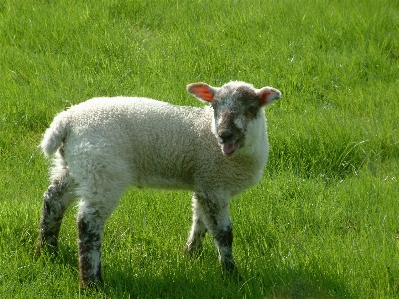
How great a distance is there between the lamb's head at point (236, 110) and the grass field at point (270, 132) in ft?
3.44

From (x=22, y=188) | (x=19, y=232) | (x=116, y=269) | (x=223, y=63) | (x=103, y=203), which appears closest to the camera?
(x=103, y=203)

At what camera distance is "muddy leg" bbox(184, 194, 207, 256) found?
5988mm

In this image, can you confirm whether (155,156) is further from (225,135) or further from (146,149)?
(225,135)

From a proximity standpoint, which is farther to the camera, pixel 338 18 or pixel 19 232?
pixel 338 18

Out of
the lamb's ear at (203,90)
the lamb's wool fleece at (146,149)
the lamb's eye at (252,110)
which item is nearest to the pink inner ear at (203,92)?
the lamb's ear at (203,90)

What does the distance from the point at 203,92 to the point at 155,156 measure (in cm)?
70

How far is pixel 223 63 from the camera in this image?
921cm

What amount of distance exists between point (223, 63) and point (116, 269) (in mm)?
4194

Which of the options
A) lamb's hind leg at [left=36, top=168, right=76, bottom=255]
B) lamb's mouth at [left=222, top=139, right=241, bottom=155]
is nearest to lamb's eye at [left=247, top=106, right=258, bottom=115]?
lamb's mouth at [left=222, top=139, right=241, bottom=155]

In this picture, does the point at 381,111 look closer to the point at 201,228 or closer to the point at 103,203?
the point at 201,228

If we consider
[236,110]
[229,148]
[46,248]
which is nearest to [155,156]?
[229,148]

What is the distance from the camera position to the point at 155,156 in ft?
18.5

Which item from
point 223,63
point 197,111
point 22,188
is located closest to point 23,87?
point 22,188

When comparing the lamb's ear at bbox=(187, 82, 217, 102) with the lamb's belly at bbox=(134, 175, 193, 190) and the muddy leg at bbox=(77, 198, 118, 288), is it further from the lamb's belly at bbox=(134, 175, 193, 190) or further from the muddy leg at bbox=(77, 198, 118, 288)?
the muddy leg at bbox=(77, 198, 118, 288)
